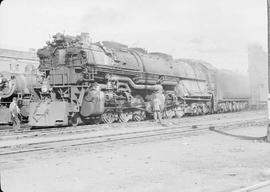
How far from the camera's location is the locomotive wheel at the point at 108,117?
1894 cm

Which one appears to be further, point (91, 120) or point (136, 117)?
point (136, 117)

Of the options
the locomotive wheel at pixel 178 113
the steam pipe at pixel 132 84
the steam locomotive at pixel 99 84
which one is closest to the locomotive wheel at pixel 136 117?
the steam locomotive at pixel 99 84

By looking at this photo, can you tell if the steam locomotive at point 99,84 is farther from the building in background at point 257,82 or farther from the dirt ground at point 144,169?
the building in background at point 257,82

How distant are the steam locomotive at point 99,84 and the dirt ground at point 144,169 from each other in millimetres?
6631

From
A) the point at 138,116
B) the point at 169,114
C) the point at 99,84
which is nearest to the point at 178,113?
the point at 169,114

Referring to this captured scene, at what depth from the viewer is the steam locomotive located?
17.5m

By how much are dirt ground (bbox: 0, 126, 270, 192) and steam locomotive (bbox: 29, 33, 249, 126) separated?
6631mm

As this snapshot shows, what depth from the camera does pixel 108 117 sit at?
62.8 feet

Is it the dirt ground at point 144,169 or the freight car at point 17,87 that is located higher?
the freight car at point 17,87

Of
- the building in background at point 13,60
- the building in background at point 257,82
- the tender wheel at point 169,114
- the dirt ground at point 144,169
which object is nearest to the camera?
the dirt ground at point 144,169

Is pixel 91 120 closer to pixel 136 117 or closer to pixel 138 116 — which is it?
pixel 136 117

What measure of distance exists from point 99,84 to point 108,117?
67.6 inches

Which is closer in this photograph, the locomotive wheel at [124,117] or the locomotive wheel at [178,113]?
the locomotive wheel at [124,117]

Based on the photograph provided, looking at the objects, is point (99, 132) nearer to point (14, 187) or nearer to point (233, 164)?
point (233, 164)
